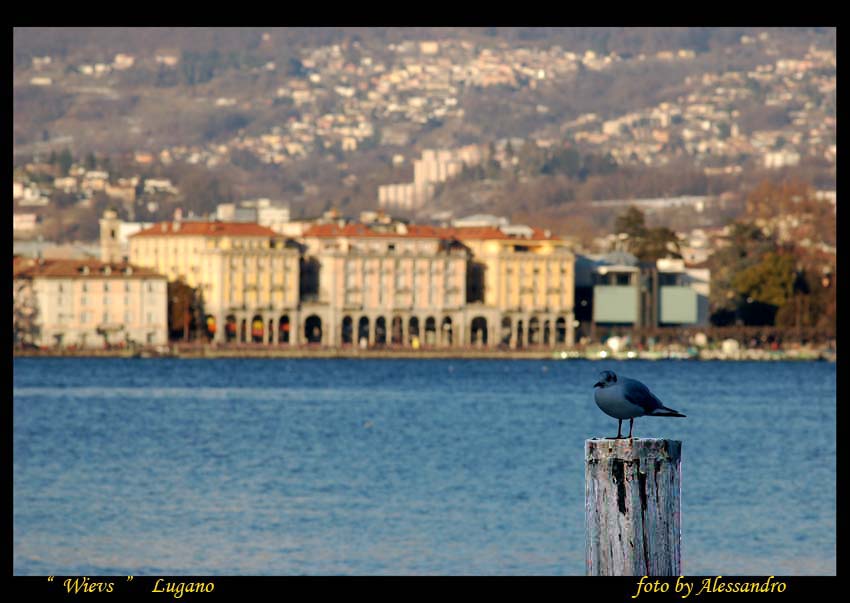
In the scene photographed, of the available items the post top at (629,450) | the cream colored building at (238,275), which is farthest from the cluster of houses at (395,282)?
the post top at (629,450)

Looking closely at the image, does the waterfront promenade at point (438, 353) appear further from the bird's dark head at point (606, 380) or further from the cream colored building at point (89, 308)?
the bird's dark head at point (606, 380)

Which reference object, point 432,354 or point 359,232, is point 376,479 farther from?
point 359,232

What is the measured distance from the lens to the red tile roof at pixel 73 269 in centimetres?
9994

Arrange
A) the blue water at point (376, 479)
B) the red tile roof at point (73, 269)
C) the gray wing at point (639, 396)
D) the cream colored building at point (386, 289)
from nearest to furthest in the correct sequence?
the gray wing at point (639, 396), the blue water at point (376, 479), the red tile roof at point (73, 269), the cream colored building at point (386, 289)

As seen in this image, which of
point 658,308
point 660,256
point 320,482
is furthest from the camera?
point 660,256

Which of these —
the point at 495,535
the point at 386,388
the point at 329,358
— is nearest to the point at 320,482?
the point at 495,535

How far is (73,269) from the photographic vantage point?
102 m

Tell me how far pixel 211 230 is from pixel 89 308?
9.59 metres

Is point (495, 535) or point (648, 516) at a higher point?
point (648, 516)

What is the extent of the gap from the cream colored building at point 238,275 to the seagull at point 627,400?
94779 millimetres

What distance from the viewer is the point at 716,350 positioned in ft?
325
